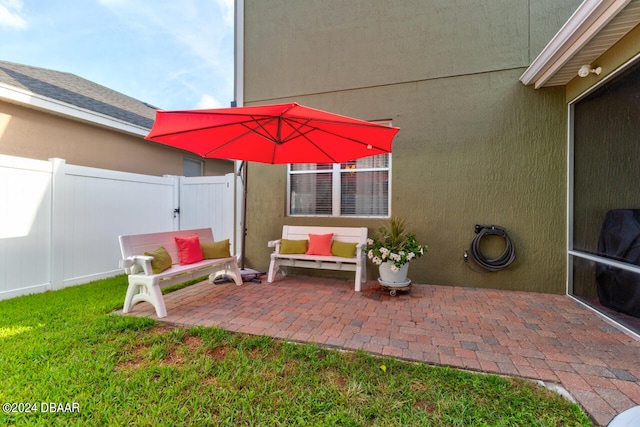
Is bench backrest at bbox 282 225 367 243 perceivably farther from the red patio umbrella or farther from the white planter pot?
the red patio umbrella

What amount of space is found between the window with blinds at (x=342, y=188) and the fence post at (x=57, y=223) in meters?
3.49

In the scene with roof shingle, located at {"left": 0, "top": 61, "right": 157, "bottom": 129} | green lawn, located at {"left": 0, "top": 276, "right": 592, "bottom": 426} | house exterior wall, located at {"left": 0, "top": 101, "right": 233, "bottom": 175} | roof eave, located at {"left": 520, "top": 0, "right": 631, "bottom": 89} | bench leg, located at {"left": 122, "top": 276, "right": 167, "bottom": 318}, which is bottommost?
green lawn, located at {"left": 0, "top": 276, "right": 592, "bottom": 426}

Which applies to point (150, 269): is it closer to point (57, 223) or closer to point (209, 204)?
point (57, 223)

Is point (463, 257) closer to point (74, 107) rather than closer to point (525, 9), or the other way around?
point (525, 9)

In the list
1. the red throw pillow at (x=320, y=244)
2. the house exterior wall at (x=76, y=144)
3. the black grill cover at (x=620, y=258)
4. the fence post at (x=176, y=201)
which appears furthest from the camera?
the fence post at (x=176, y=201)

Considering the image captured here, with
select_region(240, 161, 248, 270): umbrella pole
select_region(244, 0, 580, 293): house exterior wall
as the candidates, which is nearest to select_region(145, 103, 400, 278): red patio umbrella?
select_region(240, 161, 248, 270): umbrella pole

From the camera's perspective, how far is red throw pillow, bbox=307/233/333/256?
4500 millimetres

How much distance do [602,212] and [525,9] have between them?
3086 mm

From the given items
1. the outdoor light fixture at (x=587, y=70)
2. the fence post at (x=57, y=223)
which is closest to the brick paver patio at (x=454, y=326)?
the fence post at (x=57, y=223)

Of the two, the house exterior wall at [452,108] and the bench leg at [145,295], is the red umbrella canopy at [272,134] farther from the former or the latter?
the bench leg at [145,295]

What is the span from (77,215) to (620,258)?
7.17m

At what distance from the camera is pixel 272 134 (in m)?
3.73

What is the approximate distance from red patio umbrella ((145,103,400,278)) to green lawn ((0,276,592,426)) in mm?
2011

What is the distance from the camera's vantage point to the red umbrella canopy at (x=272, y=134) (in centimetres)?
266
